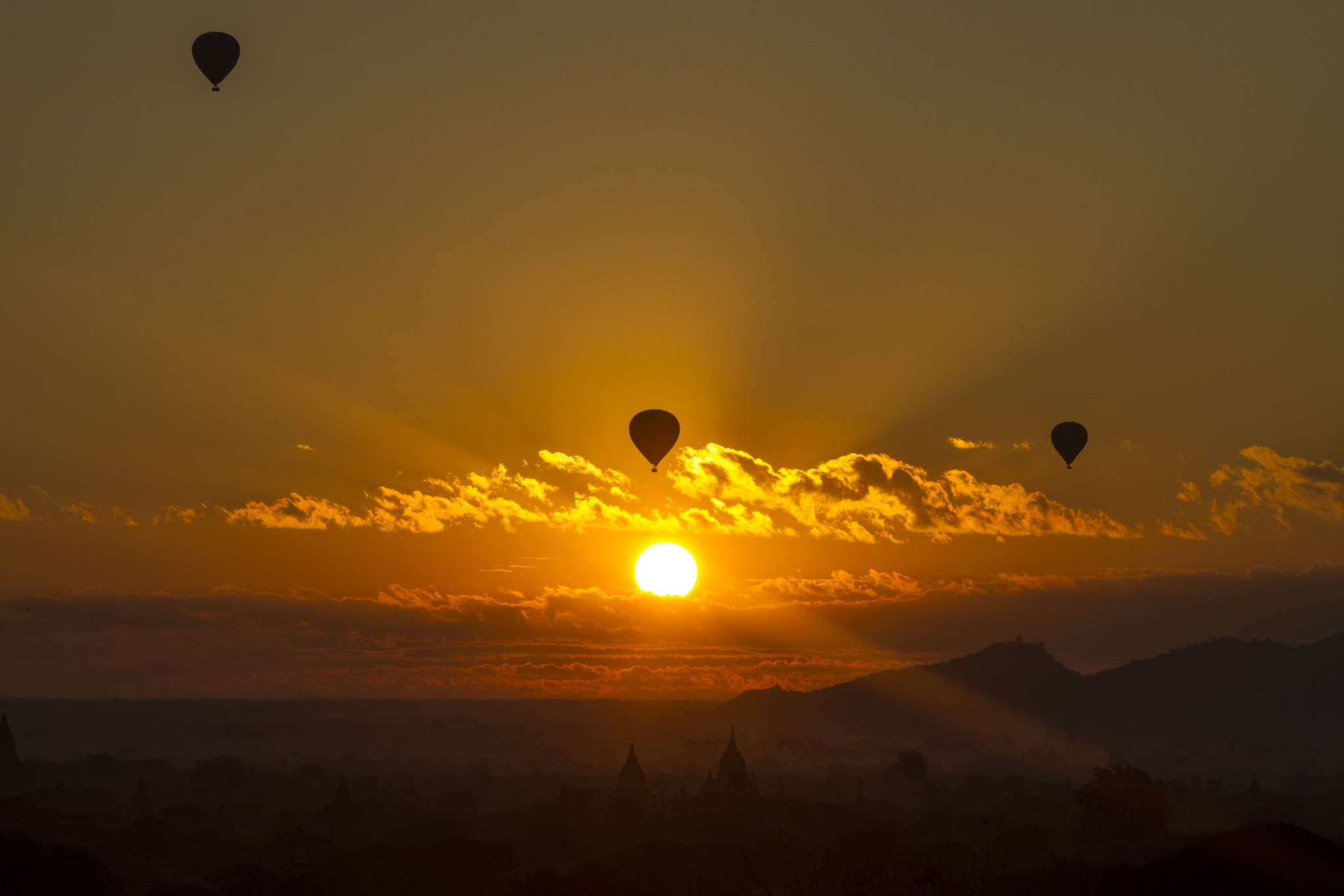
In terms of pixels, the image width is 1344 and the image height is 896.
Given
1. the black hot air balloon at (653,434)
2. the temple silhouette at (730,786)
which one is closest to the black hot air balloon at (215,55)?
the black hot air balloon at (653,434)

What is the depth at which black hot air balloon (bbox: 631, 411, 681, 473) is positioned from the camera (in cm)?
6819

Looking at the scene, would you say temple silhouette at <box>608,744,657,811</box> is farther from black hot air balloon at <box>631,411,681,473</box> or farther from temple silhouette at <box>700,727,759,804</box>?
black hot air balloon at <box>631,411,681,473</box>

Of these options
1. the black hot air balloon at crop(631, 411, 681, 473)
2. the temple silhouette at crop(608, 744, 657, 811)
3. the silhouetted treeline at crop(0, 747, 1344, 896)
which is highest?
the black hot air balloon at crop(631, 411, 681, 473)

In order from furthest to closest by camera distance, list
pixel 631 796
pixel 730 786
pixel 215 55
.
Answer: pixel 631 796 → pixel 730 786 → pixel 215 55

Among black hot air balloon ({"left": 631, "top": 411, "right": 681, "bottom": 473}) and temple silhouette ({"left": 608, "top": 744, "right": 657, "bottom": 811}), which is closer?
black hot air balloon ({"left": 631, "top": 411, "right": 681, "bottom": 473})

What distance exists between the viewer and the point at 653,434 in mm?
68312

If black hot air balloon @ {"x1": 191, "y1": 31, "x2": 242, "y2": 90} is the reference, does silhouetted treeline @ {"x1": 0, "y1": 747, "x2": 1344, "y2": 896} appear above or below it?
below

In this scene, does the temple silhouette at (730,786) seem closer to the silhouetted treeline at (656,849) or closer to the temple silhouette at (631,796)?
the silhouetted treeline at (656,849)

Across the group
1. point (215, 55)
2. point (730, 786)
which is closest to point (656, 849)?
point (730, 786)

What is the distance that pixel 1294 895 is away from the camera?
6488 cm

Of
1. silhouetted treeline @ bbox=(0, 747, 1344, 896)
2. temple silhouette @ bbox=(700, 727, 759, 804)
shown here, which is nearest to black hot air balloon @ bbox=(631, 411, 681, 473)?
silhouetted treeline @ bbox=(0, 747, 1344, 896)

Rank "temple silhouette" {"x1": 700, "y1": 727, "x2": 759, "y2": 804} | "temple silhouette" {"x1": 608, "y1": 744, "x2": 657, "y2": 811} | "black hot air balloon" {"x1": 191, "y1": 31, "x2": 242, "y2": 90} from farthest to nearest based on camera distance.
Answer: "temple silhouette" {"x1": 608, "y1": 744, "x2": 657, "y2": 811}, "temple silhouette" {"x1": 700, "y1": 727, "x2": 759, "y2": 804}, "black hot air balloon" {"x1": 191, "y1": 31, "x2": 242, "y2": 90}

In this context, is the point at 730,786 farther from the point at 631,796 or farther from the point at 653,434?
the point at 653,434

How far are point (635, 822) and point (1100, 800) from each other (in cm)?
6800
